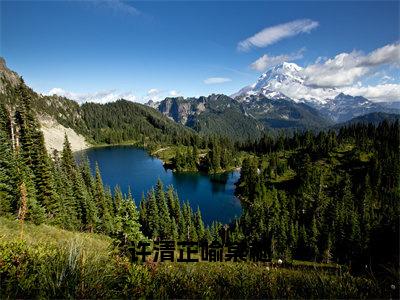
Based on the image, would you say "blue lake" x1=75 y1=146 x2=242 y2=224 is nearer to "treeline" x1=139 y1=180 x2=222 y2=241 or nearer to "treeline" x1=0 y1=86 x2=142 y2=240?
"treeline" x1=139 y1=180 x2=222 y2=241

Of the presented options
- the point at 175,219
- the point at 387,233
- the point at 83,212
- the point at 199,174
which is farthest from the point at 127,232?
the point at 199,174

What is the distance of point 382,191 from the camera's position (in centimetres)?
12912

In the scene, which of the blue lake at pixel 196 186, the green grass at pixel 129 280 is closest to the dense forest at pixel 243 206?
the green grass at pixel 129 280

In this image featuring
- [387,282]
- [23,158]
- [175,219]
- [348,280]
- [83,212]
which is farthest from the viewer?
[175,219]

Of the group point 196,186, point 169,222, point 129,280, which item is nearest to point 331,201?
point 169,222

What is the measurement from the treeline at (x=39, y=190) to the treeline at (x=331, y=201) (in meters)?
36.1

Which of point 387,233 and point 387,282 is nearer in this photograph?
point 387,282

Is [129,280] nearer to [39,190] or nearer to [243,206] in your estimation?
[39,190]

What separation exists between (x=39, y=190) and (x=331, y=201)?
86.4 metres

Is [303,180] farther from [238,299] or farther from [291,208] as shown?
[238,299]

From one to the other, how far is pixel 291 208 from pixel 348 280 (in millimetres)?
101497

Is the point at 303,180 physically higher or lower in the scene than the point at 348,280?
lower

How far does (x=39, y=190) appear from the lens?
5166 centimetres

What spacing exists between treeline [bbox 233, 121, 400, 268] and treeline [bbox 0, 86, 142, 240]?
36.1 m
